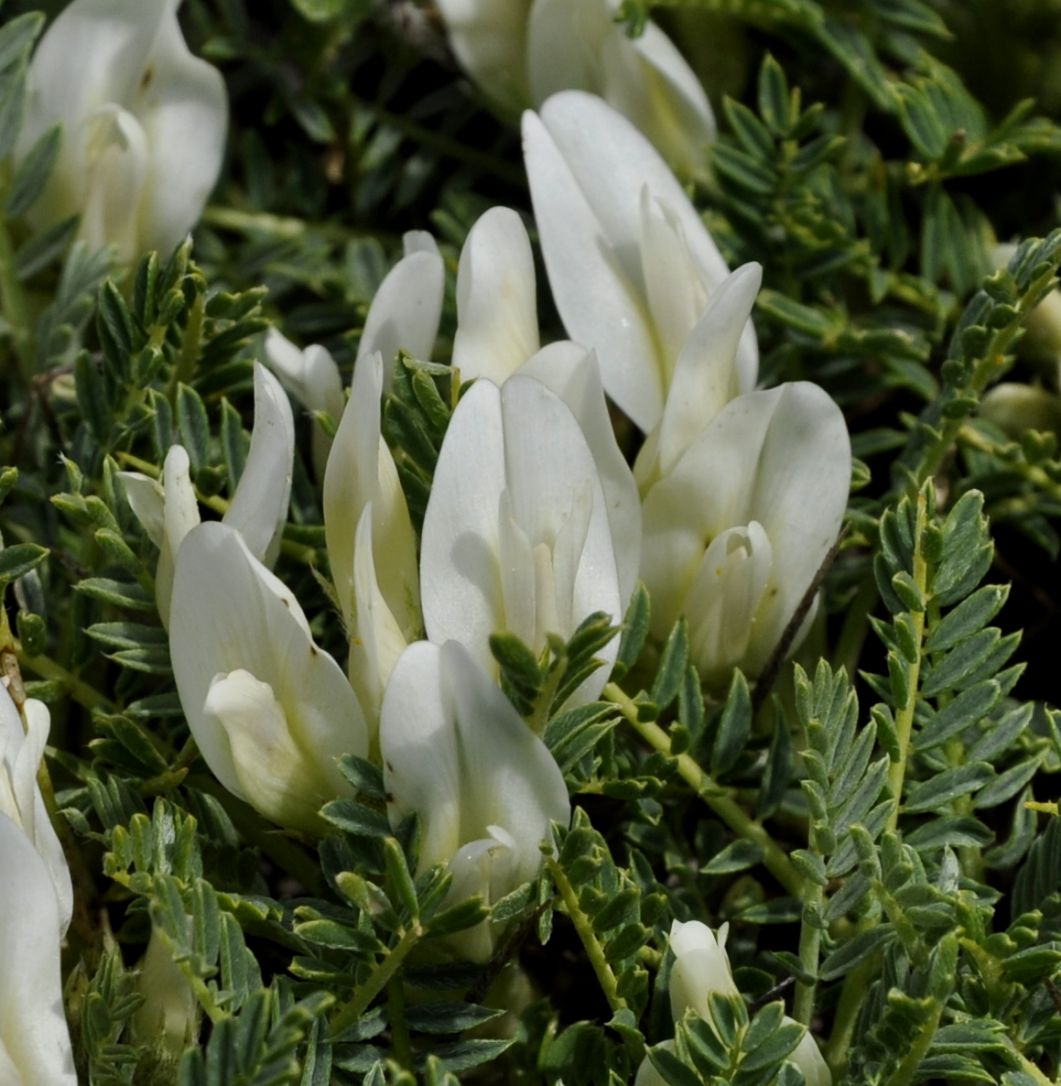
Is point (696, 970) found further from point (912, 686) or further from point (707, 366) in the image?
point (707, 366)

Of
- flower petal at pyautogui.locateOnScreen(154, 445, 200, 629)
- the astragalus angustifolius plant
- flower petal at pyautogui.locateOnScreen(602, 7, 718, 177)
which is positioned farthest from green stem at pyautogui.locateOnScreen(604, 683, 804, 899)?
flower petal at pyautogui.locateOnScreen(602, 7, 718, 177)

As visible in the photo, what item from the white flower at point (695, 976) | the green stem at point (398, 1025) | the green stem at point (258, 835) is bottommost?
the green stem at point (258, 835)

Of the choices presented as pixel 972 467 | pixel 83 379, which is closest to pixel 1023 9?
pixel 972 467

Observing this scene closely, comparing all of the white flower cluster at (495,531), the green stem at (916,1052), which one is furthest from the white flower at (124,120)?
the green stem at (916,1052)

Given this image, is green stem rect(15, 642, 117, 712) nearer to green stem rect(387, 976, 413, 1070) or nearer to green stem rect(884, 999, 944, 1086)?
green stem rect(387, 976, 413, 1070)

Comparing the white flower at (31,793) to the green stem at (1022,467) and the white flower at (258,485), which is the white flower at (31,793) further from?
the green stem at (1022,467)

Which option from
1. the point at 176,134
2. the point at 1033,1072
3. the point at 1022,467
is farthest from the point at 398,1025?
the point at 176,134
